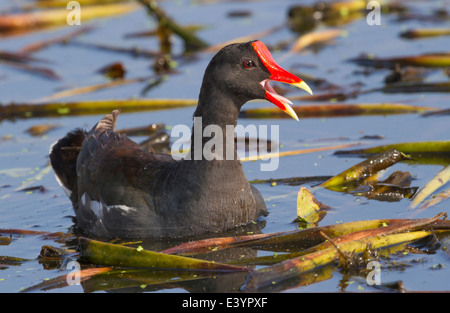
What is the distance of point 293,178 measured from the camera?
7734 millimetres

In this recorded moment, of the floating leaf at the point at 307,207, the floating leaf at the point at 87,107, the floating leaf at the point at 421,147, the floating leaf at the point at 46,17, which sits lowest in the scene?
the floating leaf at the point at 307,207

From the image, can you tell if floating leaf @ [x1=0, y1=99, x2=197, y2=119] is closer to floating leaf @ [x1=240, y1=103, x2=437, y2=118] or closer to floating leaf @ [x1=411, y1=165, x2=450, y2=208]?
floating leaf @ [x1=240, y1=103, x2=437, y2=118]

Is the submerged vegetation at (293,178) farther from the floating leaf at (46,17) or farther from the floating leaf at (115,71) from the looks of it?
the floating leaf at (46,17)

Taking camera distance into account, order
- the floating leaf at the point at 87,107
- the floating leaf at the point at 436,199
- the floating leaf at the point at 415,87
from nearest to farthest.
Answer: the floating leaf at the point at 436,199 → the floating leaf at the point at 415,87 → the floating leaf at the point at 87,107

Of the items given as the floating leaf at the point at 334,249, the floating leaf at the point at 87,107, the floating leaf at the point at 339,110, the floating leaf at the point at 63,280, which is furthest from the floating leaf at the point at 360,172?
the floating leaf at the point at 87,107

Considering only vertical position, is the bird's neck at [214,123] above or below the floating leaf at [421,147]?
above

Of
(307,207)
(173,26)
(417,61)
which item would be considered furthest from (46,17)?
(307,207)

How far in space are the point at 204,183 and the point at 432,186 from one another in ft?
6.02

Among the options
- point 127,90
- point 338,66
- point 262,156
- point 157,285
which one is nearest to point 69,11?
point 127,90

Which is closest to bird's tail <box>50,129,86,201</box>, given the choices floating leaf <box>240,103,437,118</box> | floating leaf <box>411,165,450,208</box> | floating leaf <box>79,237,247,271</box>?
floating leaf <box>79,237,247,271</box>

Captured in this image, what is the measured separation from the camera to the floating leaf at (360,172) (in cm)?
731

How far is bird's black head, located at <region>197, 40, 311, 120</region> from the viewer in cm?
649

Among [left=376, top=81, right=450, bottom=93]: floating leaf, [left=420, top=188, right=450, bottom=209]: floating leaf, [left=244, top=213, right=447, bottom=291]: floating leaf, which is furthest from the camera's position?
[left=376, top=81, right=450, bottom=93]: floating leaf

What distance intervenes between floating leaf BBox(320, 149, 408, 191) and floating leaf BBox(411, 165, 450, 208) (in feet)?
1.77
